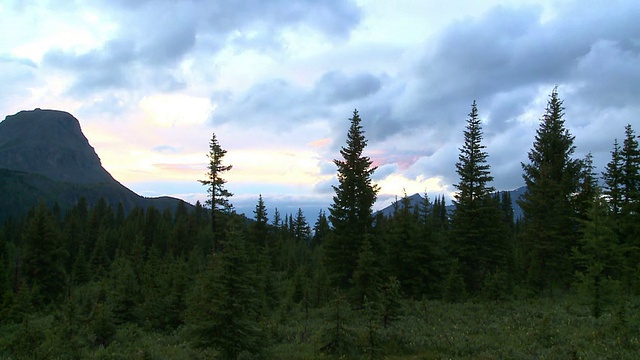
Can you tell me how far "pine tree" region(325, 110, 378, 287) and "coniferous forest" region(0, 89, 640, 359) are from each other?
103 mm

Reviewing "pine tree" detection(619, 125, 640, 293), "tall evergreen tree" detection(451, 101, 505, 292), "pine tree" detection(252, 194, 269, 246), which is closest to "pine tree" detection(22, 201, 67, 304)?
"pine tree" detection(252, 194, 269, 246)

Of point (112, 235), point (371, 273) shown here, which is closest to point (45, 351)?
point (371, 273)

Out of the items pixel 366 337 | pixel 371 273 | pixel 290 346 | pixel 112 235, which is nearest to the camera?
pixel 366 337

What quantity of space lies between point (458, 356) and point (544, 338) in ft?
11.5

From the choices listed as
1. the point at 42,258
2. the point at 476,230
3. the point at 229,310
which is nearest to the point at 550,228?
the point at 476,230

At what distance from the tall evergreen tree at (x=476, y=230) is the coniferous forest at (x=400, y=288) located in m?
0.10

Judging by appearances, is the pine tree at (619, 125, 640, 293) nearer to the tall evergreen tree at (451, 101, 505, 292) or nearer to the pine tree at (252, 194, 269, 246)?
the tall evergreen tree at (451, 101, 505, 292)

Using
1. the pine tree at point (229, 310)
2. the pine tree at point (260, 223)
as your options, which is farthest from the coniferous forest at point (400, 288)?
the pine tree at point (260, 223)

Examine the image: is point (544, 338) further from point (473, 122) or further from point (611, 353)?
point (473, 122)

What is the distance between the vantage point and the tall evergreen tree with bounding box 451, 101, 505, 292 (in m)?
30.3

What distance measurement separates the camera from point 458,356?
13.5 m

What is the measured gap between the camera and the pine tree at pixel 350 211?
28.8 m

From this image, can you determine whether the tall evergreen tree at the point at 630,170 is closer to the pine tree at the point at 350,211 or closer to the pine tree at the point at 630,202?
the pine tree at the point at 630,202

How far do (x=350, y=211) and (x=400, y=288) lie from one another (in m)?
6.45
